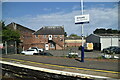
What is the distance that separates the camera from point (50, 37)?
43.7m

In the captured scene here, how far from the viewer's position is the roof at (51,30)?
44188 millimetres

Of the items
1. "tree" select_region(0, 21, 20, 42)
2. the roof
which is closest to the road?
"tree" select_region(0, 21, 20, 42)

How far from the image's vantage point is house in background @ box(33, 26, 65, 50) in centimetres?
4153

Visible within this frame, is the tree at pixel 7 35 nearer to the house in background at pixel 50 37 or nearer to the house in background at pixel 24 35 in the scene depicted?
the house in background at pixel 24 35

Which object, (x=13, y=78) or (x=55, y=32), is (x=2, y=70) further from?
(x=55, y=32)

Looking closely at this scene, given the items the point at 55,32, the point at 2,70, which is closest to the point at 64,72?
the point at 2,70

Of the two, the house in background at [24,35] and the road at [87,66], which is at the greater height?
the house in background at [24,35]

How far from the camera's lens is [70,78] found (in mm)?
6625

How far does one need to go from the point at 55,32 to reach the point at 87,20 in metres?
35.1

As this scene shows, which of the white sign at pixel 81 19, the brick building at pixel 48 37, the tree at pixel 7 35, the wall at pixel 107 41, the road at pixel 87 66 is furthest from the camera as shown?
the brick building at pixel 48 37

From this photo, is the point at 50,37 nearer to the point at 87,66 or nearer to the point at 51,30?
the point at 51,30

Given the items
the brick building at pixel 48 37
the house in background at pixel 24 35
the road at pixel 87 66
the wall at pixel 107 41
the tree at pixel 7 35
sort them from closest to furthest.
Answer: the road at pixel 87 66 → the tree at pixel 7 35 → the wall at pixel 107 41 → the house in background at pixel 24 35 → the brick building at pixel 48 37

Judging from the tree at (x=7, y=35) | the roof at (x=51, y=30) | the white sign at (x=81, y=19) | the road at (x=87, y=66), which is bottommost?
the road at (x=87, y=66)

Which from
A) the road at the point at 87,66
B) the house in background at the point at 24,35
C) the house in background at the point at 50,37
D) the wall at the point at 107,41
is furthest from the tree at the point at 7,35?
the wall at the point at 107,41
